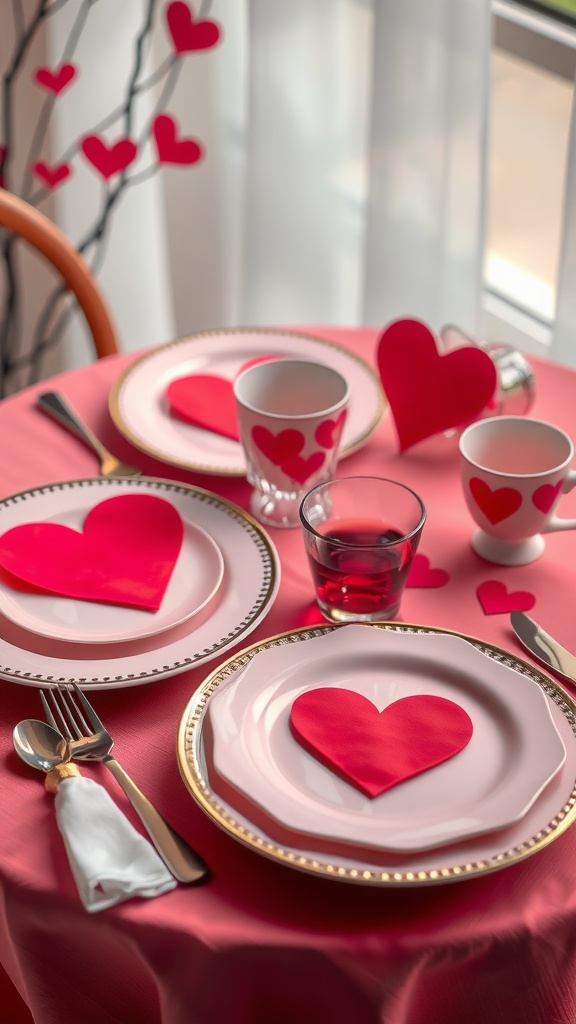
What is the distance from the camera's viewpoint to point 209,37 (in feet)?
5.36

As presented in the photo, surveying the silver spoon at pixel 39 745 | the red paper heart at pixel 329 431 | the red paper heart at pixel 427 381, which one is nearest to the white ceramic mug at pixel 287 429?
the red paper heart at pixel 329 431

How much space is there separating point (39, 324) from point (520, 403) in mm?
1429

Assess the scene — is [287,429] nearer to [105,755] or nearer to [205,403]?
[205,403]

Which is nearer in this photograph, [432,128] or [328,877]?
[328,877]

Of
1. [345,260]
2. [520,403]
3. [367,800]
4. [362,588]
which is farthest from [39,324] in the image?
[367,800]

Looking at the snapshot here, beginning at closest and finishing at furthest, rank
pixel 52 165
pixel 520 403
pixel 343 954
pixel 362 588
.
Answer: pixel 343 954 < pixel 362 588 < pixel 520 403 < pixel 52 165

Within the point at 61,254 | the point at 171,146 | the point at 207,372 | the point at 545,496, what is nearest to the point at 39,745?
the point at 545,496

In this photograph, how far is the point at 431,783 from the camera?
710mm

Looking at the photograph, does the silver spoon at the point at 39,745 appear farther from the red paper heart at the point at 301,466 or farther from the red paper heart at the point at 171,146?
the red paper heart at the point at 171,146

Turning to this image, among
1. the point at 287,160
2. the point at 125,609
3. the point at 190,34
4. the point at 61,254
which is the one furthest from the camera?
the point at 287,160

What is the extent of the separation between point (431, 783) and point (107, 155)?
136cm

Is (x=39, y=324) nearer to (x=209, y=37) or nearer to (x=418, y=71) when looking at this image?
(x=209, y=37)

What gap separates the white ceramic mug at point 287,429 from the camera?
38.0 inches

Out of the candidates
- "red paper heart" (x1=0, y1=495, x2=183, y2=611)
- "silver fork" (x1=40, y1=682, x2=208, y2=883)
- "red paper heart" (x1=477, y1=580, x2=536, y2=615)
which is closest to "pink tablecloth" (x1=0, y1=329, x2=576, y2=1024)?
"silver fork" (x1=40, y1=682, x2=208, y2=883)
